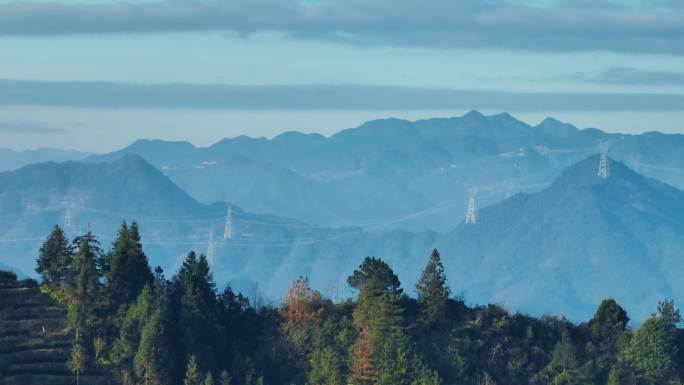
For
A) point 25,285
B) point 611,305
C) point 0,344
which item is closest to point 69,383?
point 0,344

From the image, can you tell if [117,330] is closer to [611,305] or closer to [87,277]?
[87,277]

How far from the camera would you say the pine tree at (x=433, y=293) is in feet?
393

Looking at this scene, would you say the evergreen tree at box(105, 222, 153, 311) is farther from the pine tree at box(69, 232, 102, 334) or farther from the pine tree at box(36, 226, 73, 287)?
the pine tree at box(36, 226, 73, 287)

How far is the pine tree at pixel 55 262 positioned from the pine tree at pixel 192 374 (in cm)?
1310

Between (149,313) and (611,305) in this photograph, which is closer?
(149,313)

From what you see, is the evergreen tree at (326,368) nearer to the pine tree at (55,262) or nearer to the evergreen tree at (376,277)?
the evergreen tree at (376,277)

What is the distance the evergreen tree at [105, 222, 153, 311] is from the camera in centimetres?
11769

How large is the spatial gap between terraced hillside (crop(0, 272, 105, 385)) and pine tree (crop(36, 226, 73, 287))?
44.1 inches

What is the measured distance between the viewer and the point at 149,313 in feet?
370

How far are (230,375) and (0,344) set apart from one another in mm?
12974

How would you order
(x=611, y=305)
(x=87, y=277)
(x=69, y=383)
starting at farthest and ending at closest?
(x=611, y=305) → (x=87, y=277) → (x=69, y=383)

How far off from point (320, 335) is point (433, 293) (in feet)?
26.2

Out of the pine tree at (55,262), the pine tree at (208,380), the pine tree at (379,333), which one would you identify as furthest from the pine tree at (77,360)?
the pine tree at (379,333)

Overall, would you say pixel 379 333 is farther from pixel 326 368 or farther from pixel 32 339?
pixel 32 339
